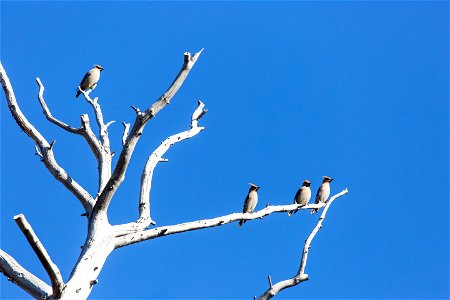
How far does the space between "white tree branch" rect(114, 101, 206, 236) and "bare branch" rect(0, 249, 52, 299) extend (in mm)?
983

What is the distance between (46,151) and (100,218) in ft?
4.04

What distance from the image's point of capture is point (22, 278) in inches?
230

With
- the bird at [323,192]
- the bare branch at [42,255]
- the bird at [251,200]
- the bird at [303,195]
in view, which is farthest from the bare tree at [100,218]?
the bird at [323,192]

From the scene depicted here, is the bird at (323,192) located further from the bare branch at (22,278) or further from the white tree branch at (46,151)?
the bare branch at (22,278)

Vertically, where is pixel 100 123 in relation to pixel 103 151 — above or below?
above

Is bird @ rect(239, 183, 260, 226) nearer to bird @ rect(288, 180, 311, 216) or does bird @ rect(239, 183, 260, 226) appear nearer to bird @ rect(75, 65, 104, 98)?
bird @ rect(288, 180, 311, 216)

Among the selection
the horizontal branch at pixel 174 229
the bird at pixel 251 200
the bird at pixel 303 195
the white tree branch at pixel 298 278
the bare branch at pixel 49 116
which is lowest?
the white tree branch at pixel 298 278

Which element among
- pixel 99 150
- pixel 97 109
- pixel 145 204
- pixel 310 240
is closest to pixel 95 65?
pixel 97 109

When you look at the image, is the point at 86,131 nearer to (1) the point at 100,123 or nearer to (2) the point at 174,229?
(1) the point at 100,123

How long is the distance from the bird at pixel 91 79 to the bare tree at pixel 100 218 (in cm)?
387

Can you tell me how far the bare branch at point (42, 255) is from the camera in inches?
201

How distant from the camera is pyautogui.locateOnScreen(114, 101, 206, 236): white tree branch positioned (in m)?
6.74

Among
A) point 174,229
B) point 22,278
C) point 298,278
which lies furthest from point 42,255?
point 298,278

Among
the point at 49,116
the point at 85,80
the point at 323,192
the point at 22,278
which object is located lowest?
the point at 22,278
